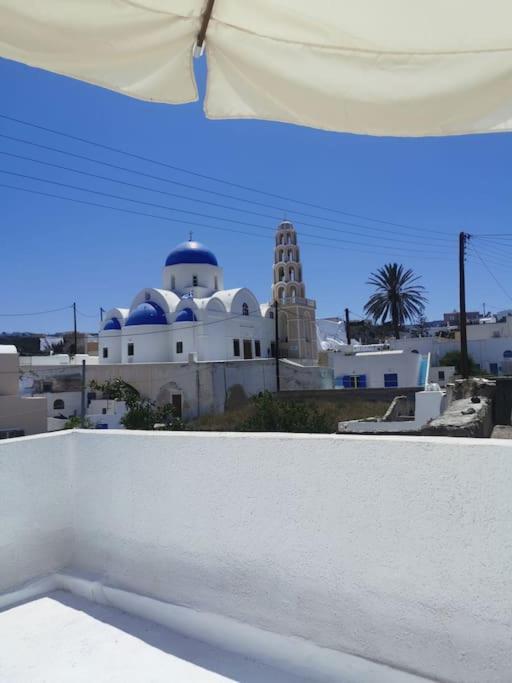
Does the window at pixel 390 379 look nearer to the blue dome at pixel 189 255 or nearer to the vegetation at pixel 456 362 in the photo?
the vegetation at pixel 456 362

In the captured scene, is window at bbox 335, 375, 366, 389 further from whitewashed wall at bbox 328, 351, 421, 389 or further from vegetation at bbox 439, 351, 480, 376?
vegetation at bbox 439, 351, 480, 376

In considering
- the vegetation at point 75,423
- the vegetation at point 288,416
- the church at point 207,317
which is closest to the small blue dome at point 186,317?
the church at point 207,317

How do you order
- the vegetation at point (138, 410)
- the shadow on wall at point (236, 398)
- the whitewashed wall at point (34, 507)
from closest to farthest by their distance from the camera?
the whitewashed wall at point (34, 507) < the vegetation at point (138, 410) < the shadow on wall at point (236, 398)

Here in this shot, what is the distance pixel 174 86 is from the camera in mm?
1968

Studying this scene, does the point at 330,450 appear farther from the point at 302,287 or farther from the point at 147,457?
the point at 302,287

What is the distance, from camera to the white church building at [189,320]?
116 ft

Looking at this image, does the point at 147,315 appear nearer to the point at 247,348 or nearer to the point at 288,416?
the point at 247,348

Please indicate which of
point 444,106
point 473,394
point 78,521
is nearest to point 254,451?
point 78,521

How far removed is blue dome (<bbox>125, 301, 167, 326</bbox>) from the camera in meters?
35.8

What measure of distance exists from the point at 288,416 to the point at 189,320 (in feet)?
44.3

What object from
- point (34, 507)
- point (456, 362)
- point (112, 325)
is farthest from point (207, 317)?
point (34, 507)

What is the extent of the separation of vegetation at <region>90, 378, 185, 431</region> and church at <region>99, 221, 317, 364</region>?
14.3 feet

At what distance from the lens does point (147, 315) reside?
35969mm

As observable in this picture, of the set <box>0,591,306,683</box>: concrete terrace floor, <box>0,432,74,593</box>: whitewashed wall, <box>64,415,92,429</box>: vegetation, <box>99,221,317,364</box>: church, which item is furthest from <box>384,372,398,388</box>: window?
<box>0,591,306,683</box>: concrete terrace floor
